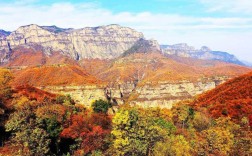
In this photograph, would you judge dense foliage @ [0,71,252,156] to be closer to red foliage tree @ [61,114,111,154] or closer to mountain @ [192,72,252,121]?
red foliage tree @ [61,114,111,154]

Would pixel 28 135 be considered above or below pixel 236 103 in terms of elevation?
above

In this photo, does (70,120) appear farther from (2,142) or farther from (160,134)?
(160,134)

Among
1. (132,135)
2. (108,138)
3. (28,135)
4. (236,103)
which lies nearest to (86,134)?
A: (108,138)

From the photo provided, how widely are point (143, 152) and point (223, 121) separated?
125 ft

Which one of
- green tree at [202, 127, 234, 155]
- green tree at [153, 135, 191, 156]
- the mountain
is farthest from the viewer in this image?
the mountain

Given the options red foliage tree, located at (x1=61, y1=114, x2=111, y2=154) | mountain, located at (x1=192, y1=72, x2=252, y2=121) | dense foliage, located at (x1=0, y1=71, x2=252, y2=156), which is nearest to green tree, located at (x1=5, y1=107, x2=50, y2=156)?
dense foliage, located at (x1=0, y1=71, x2=252, y2=156)

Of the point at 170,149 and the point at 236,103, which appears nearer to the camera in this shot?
the point at 170,149

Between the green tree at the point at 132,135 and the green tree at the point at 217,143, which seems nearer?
the green tree at the point at 217,143

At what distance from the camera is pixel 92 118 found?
318 ft

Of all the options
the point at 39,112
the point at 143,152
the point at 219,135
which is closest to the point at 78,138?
the point at 39,112

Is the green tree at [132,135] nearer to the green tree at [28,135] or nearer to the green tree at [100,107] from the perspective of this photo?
the green tree at [28,135]

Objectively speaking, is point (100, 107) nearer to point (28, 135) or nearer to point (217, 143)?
point (28, 135)

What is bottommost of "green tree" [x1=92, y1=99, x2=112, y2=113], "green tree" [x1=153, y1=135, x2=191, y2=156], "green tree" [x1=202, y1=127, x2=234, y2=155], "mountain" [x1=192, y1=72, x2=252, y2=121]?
"green tree" [x1=92, y1=99, x2=112, y2=113]

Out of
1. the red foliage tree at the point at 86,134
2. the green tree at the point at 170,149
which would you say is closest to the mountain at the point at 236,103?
the red foliage tree at the point at 86,134
